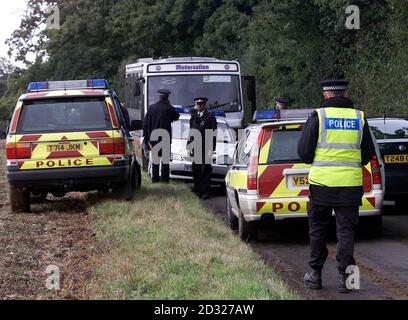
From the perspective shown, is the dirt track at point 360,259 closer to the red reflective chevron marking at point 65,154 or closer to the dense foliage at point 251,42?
the red reflective chevron marking at point 65,154

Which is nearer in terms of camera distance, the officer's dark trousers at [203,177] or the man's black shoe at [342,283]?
the man's black shoe at [342,283]

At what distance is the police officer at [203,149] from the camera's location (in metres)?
14.7

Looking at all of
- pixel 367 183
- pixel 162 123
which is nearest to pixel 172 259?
pixel 367 183

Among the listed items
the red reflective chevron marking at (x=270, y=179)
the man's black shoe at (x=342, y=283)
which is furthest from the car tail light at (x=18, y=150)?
the man's black shoe at (x=342, y=283)

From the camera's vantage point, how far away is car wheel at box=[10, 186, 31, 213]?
12273 mm

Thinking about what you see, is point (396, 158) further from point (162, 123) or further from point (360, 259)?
point (162, 123)

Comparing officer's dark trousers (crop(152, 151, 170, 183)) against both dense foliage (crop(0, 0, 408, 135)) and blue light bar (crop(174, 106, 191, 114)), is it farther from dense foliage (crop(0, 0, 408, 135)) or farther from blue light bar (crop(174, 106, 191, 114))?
dense foliage (crop(0, 0, 408, 135))

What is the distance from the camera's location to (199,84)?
1895 centimetres

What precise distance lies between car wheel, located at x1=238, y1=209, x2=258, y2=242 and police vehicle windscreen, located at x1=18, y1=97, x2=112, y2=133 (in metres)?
3.28

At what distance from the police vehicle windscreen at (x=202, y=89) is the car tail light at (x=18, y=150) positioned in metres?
7.24
